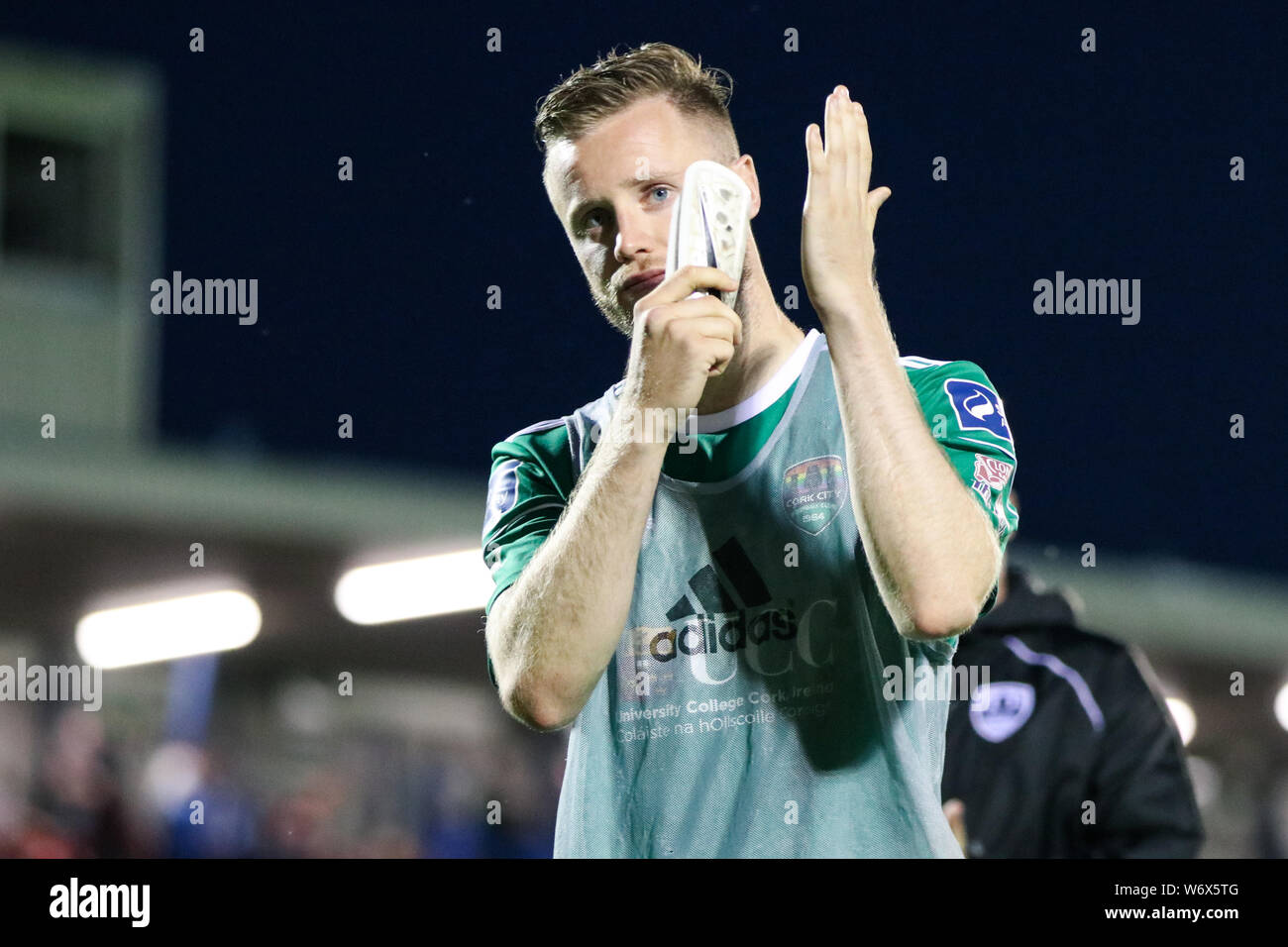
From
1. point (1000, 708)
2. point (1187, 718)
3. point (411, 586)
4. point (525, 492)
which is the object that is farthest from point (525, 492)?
point (1187, 718)

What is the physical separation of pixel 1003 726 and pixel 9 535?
33.8 ft

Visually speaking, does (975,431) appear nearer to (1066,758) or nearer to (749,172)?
(749,172)

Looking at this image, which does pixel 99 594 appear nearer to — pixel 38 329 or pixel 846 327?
pixel 38 329

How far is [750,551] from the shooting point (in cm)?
301

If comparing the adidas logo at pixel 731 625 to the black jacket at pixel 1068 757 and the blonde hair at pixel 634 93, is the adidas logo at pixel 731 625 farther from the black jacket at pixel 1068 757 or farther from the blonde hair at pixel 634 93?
the black jacket at pixel 1068 757

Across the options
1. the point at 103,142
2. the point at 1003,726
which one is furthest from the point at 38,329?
the point at 1003,726

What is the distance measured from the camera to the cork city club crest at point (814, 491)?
9.79 ft

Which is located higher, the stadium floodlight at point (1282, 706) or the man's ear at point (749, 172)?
the man's ear at point (749, 172)

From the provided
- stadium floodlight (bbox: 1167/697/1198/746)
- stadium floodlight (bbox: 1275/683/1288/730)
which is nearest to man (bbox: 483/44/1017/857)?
stadium floodlight (bbox: 1167/697/1198/746)

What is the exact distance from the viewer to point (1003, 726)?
4.97 m

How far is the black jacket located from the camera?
4.74 m

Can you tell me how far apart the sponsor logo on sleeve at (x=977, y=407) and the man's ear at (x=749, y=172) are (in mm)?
573

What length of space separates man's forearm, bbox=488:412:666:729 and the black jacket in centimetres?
230

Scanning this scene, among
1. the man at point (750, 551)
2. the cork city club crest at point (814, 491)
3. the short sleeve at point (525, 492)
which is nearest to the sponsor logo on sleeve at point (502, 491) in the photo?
the short sleeve at point (525, 492)
